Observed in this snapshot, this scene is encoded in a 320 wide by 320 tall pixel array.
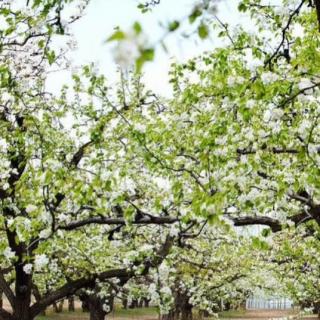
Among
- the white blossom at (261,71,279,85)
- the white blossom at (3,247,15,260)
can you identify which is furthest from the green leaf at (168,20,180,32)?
the white blossom at (3,247,15,260)

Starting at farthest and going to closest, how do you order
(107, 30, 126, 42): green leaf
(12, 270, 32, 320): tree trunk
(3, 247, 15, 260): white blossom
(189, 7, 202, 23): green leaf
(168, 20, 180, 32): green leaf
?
(12, 270, 32, 320): tree trunk
(3, 247, 15, 260): white blossom
(189, 7, 202, 23): green leaf
(168, 20, 180, 32): green leaf
(107, 30, 126, 42): green leaf

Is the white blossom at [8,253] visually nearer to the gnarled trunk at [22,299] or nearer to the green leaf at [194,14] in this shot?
the gnarled trunk at [22,299]

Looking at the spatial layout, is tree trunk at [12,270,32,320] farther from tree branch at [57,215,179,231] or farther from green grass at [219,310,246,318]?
green grass at [219,310,246,318]

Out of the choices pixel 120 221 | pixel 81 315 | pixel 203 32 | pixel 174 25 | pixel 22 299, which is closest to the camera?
pixel 203 32

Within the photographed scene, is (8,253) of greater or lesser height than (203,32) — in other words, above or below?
below

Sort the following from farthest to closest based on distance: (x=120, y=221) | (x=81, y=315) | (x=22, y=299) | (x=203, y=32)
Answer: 1. (x=81, y=315)
2. (x=22, y=299)
3. (x=120, y=221)
4. (x=203, y=32)

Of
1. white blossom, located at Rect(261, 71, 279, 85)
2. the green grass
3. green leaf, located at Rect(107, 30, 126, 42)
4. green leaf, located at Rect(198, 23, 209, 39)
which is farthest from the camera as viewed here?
the green grass

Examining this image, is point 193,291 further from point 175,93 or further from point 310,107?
point 310,107

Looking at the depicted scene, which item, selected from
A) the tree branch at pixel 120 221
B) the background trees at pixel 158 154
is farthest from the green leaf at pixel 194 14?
the tree branch at pixel 120 221

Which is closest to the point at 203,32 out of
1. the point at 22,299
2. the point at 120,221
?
the point at 120,221

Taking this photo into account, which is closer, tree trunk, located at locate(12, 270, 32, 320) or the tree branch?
the tree branch

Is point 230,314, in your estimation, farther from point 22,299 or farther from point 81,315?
point 22,299

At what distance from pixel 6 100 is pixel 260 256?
49.4 ft

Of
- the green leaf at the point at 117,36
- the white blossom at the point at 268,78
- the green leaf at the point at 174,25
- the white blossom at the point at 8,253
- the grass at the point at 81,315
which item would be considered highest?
the white blossom at the point at 268,78
